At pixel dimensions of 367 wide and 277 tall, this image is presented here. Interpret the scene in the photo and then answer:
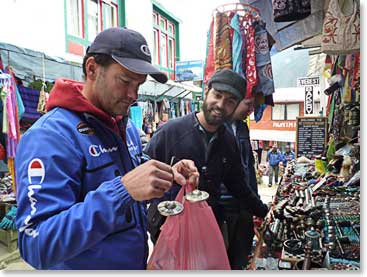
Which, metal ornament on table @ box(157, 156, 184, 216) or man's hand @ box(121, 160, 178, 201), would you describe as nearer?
man's hand @ box(121, 160, 178, 201)

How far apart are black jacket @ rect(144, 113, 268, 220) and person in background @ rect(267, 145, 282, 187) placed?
19 cm

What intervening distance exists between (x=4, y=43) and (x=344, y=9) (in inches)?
49.9

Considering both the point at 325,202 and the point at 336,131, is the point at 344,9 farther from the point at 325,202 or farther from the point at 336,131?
the point at 336,131

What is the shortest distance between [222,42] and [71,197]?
830 millimetres

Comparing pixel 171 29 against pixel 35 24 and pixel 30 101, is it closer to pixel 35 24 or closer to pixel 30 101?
pixel 35 24

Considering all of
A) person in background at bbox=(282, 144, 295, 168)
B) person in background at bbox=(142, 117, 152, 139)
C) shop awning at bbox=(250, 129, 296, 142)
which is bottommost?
person in background at bbox=(282, 144, 295, 168)

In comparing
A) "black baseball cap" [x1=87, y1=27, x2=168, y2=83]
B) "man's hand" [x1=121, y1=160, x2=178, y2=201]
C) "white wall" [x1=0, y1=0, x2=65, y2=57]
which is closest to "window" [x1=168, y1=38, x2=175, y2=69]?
"white wall" [x1=0, y1=0, x2=65, y2=57]

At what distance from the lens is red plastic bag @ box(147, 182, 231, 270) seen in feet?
2.81

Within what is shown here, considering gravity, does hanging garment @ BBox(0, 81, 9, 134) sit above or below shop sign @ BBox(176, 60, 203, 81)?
below

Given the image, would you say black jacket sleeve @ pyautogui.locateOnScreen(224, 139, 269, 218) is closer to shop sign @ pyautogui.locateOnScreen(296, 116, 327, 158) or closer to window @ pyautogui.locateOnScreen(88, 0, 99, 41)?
shop sign @ pyautogui.locateOnScreen(296, 116, 327, 158)

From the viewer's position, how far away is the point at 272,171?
1.41m

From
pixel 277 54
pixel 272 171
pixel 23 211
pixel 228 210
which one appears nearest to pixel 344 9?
pixel 277 54

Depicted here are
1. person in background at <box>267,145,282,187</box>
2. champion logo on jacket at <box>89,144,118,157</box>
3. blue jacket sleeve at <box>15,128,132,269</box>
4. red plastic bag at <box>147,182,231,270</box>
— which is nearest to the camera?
blue jacket sleeve at <box>15,128,132,269</box>

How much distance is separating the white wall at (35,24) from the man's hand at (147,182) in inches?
31.8
